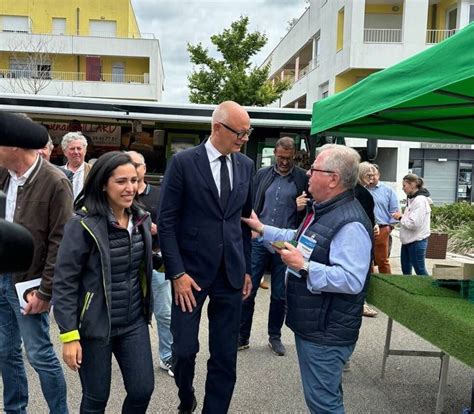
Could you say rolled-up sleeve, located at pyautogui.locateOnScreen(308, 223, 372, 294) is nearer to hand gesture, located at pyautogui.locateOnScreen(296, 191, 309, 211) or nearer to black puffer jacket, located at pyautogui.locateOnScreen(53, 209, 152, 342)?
black puffer jacket, located at pyautogui.locateOnScreen(53, 209, 152, 342)

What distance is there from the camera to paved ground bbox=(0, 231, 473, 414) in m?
3.68

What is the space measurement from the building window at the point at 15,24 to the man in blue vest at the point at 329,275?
3808cm

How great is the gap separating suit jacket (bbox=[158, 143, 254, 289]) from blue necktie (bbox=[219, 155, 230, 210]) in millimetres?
37

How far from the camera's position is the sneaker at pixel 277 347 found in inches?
185

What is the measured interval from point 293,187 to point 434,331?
96.7 inches

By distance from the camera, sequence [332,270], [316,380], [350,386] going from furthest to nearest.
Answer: [350,386], [316,380], [332,270]

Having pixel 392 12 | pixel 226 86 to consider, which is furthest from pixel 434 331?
pixel 392 12

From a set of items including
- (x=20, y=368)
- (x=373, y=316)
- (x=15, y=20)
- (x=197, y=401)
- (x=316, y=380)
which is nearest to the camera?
(x=316, y=380)

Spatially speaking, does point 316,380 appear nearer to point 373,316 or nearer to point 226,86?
point 373,316

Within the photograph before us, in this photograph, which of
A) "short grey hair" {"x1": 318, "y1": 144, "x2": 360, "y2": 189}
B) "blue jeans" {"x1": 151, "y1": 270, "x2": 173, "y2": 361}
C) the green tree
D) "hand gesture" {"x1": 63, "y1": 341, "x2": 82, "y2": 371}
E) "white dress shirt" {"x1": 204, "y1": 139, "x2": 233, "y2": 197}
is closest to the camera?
"hand gesture" {"x1": 63, "y1": 341, "x2": 82, "y2": 371}

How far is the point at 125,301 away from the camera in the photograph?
8.35ft

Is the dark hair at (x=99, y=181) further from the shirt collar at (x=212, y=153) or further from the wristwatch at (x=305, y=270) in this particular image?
the wristwatch at (x=305, y=270)

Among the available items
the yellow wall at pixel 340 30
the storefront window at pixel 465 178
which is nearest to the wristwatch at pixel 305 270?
the yellow wall at pixel 340 30

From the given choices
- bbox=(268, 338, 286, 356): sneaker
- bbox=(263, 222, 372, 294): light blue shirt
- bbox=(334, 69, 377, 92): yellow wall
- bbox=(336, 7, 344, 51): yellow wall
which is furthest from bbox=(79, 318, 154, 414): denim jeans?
bbox=(336, 7, 344, 51): yellow wall
